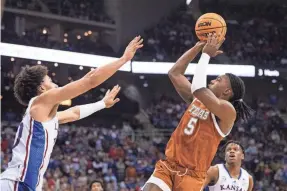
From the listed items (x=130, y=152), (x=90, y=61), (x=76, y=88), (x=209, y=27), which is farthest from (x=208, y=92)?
(x=90, y=61)

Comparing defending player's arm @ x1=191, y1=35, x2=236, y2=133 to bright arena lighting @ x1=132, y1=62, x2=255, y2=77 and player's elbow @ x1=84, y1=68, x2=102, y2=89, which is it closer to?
player's elbow @ x1=84, y1=68, x2=102, y2=89

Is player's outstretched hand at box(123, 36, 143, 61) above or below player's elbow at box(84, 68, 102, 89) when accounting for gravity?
above

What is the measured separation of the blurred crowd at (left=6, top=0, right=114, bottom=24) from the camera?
22.8m

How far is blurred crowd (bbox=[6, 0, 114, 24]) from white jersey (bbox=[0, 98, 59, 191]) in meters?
19.2

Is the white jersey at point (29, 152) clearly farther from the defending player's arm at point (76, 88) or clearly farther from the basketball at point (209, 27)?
the basketball at point (209, 27)

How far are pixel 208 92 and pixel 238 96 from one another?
466mm

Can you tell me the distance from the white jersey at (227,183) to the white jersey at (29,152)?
9.62 feet

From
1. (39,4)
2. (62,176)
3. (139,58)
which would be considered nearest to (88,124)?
(139,58)

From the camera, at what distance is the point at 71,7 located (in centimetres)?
2416

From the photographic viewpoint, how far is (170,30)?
966 inches

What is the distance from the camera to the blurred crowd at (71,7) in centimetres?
2277

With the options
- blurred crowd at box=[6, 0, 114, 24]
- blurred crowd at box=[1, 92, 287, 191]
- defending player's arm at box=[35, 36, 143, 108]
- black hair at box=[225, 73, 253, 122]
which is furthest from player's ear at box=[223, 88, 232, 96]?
blurred crowd at box=[6, 0, 114, 24]

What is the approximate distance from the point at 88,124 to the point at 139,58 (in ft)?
11.3

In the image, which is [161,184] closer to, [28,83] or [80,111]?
[80,111]
